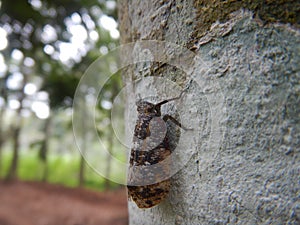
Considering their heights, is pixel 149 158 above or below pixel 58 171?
above

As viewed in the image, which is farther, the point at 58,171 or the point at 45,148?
the point at 58,171

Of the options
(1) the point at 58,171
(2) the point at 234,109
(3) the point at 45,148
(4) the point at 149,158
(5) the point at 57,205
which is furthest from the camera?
(1) the point at 58,171

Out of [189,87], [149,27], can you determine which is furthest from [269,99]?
[149,27]

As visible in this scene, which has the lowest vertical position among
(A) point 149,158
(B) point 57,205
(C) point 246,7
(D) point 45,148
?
(B) point 57,205

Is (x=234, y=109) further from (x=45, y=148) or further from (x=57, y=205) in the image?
(x=57, y=205)

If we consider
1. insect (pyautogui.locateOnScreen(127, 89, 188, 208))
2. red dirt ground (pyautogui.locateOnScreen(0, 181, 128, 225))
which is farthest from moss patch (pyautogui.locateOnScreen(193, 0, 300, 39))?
red dirt ground (pyautogui.locateOnScreen(0, 181, 128, 225))

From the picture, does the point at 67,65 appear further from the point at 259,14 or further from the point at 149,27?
the point at 259,14

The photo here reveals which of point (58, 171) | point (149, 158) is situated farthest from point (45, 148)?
point (58, 171)

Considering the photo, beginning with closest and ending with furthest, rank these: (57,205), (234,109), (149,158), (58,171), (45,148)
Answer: (234,109)
(149,158)
(45,148)
(57,205)
(58,171)
